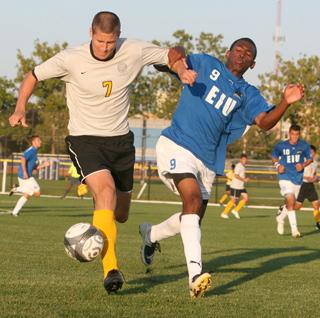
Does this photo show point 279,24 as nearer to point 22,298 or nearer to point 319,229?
point 319,229

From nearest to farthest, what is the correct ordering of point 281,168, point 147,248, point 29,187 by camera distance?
point 147,248 → point 281,168 → point 29,187

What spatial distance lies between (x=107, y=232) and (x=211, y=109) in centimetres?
160

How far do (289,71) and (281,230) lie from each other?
148 feet

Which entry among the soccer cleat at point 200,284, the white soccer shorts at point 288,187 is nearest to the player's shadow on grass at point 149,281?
the soccer cleat at point 200,284

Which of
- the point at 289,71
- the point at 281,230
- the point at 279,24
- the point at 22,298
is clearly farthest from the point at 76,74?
the point at 279,24

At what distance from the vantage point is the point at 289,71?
61938 millimetres

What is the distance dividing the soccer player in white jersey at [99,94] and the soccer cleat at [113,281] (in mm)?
697

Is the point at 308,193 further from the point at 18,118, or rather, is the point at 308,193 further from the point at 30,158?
the point at 18,118

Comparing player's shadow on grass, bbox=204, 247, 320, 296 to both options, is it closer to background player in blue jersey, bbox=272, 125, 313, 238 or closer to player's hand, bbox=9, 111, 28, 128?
player's hand, bbox=9, 111, 28, 128

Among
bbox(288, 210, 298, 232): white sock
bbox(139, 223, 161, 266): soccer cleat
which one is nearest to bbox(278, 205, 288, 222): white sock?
bbox(288, 210, 298, 232): white sock

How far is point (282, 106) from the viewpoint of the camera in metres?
7.65

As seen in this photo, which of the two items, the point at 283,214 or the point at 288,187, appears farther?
the point at 283,214

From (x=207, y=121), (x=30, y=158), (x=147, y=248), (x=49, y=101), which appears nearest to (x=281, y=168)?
(x=30, y=158)

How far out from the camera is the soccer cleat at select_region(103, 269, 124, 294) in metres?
6.79
